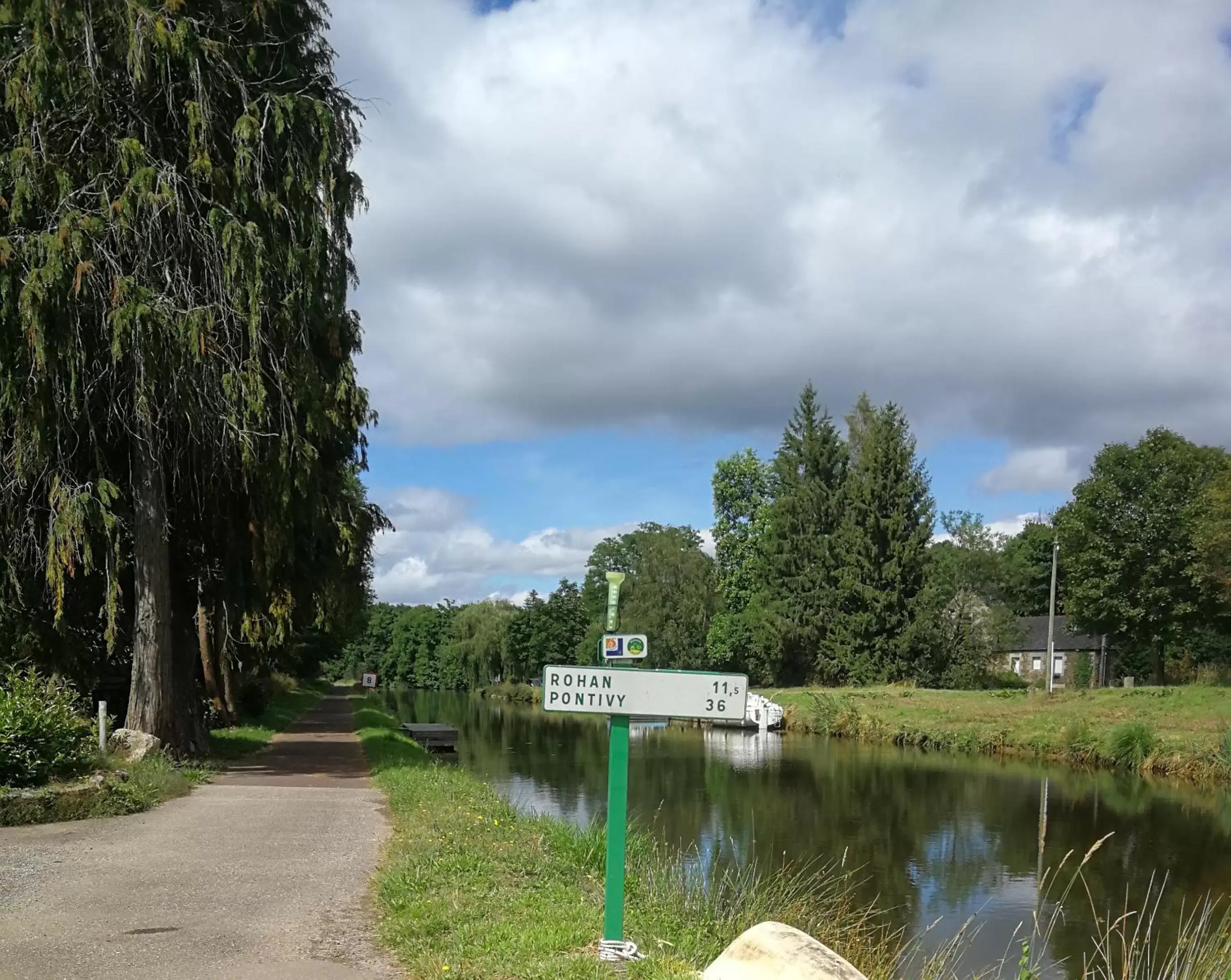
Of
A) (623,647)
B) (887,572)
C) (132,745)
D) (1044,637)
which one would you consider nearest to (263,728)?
(132,745)

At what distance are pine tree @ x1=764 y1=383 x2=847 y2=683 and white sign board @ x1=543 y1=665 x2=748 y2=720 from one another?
4949cm

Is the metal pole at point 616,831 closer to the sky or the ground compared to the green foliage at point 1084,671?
closer to the sky

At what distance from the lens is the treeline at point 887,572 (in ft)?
163

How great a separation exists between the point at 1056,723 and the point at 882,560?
819 inches

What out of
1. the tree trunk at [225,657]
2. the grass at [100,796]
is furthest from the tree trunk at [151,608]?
the grass at [100,796]

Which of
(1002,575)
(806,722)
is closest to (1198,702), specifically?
(806,722)

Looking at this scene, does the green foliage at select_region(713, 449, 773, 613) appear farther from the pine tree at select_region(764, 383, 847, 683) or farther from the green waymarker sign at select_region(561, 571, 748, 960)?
the green waymarker sign at select_region(561, 571, 748, 960)

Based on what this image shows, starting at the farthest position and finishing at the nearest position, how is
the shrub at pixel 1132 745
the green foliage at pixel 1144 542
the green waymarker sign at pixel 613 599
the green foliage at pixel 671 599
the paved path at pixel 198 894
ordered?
the green foliage at pixel 671 599 → the green foliage at pixel 1144 542 → the shrub at pixel 1132 745 → the paved path at pixel 198 894 → the green waymarker sign at pixel 613 599

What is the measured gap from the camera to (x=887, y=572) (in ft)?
173

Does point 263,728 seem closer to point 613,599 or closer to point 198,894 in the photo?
point 198,894

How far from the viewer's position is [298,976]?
5.69 meters

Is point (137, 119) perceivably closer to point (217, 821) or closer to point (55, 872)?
point (217, 821)

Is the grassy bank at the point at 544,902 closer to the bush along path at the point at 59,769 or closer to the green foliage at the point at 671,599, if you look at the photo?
the bush along path at the point at 59,769

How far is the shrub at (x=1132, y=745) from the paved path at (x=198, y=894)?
23.2 metres
